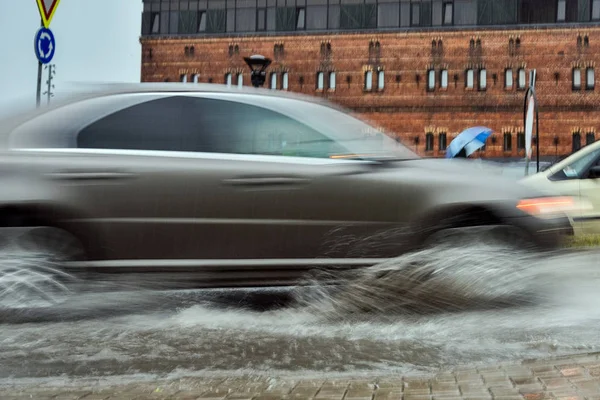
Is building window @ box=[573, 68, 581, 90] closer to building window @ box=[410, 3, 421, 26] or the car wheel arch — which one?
building window @ box=[410, 3, 421, 26]

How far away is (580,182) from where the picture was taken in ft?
34.5

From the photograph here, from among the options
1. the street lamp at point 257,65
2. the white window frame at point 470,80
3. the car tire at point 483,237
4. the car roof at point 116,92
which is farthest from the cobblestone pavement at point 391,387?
the white window frame at point 470,80

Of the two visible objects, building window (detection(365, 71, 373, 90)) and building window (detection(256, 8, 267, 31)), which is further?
building window (detection(256, 8, 267, 31))

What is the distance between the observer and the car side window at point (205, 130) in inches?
239

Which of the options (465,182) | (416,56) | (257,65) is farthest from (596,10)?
(465,182)

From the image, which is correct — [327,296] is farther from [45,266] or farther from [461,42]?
[461,42]

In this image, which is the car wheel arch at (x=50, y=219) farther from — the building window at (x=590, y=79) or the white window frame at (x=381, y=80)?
the building window at (x=590, y=79)

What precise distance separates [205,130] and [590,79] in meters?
54.8

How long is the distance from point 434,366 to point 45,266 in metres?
2.72

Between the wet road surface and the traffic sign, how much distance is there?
21.0 ft

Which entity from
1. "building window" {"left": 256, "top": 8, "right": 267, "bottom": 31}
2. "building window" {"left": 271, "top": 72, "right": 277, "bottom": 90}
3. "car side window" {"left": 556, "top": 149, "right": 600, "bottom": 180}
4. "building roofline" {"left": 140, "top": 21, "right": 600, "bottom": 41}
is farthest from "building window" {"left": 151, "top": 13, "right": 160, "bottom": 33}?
"car side window" {"left": 556, "top": 149, "right": 600, "bottom": 180}

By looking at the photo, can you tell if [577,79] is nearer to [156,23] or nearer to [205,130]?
[156,23]

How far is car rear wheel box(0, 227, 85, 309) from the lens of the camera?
562 centimetres

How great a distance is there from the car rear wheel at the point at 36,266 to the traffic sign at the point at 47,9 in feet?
22.6
